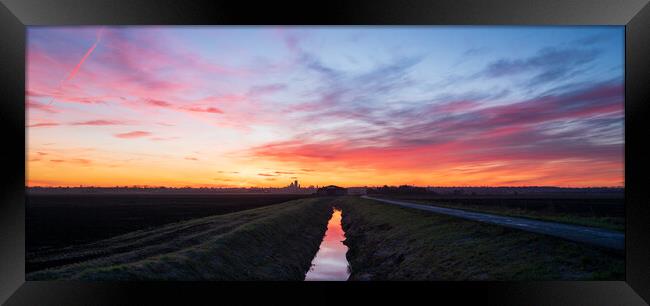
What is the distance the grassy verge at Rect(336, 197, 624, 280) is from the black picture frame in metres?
0.60

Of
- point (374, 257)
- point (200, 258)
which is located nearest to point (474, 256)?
point (374, 257)

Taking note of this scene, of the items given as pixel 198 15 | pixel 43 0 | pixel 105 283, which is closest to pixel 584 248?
pixel 198 15

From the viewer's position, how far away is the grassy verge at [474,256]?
42.0 feet

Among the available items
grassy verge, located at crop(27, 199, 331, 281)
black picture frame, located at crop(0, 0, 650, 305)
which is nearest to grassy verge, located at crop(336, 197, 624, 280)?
black picture frame, located at crop(0, 0, 650, 305)

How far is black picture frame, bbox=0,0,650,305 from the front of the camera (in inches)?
487

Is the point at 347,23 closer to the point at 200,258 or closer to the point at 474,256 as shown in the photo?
the point at 474,256

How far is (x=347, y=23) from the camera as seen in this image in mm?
12547

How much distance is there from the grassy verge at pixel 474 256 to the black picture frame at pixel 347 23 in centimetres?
60

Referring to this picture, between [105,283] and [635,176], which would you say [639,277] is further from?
[105,283]

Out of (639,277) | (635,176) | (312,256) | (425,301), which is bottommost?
(312,256)

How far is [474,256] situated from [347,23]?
10.7 meters

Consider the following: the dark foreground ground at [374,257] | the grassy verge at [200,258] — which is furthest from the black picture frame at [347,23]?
the grassy verge at [200,258]

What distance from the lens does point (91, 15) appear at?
1251 cm

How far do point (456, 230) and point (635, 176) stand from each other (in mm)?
10415
